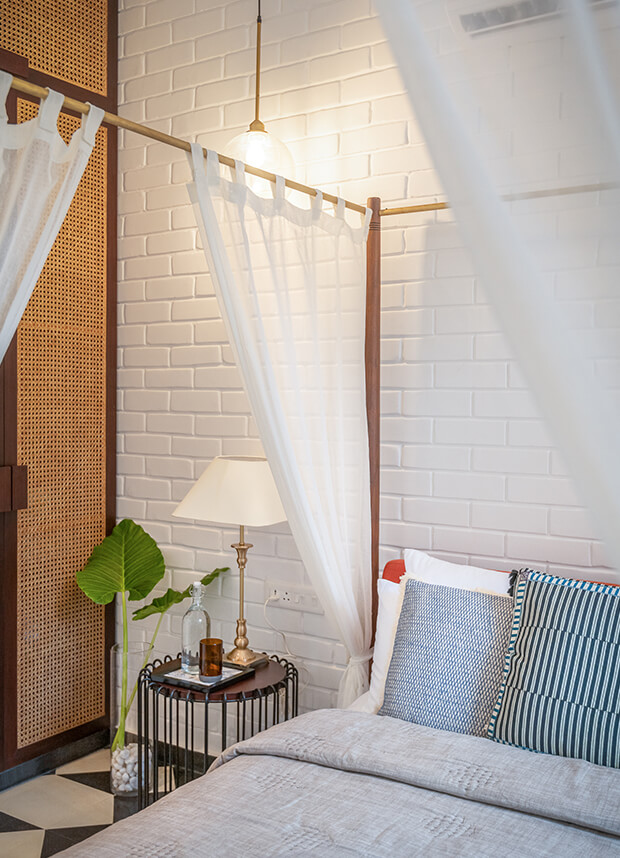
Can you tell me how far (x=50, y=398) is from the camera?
10.1 ft

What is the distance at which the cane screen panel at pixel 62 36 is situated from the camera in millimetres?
2936

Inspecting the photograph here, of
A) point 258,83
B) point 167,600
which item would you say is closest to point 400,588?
point 167,600

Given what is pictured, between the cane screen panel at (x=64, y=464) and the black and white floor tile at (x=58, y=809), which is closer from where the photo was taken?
the black and white floor tile at (x=58, y=809)

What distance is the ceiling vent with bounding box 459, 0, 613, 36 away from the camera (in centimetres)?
53

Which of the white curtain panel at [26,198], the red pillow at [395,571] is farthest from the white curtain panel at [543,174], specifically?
the red pillow at [395,571]

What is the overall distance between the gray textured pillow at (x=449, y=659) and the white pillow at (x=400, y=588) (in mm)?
85

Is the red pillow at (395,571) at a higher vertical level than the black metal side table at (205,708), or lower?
higher

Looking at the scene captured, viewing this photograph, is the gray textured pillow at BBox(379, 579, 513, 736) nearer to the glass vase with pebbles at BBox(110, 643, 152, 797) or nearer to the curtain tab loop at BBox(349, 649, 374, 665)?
the curtain tab loop at BBox(349, 649, 374, 665)

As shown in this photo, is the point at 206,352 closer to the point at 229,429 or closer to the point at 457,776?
the point at 229,429

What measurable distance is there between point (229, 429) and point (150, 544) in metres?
0.55

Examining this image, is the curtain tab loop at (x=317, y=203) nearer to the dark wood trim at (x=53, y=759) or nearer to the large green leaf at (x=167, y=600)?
the large green leaf at (x=167, y=600)

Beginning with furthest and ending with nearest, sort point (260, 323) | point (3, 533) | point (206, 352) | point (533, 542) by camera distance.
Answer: point (206, 352) → point (3, 533) → point (533, 542) → point (260, 323)

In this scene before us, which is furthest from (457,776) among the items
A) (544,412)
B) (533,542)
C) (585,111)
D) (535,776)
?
(585,111)

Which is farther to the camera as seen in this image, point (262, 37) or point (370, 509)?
point (262, 37)
